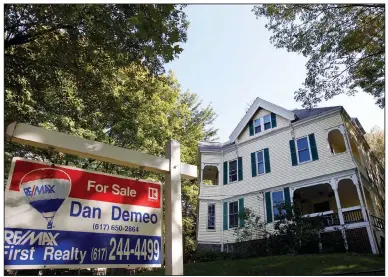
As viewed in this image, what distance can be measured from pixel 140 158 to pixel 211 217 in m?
17.5

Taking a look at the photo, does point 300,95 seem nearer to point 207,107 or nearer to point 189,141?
point 189,141

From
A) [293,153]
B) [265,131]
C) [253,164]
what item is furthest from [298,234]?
[265,131]

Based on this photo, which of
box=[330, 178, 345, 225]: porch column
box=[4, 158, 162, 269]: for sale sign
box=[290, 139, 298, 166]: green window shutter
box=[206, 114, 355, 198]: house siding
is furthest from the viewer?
box=[290, 139, 298, 166]: green window shutter

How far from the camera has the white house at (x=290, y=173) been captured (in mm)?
15938

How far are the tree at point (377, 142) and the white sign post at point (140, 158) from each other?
32.1 meters

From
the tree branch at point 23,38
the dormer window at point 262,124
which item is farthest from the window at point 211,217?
the tree branch at point 23,38

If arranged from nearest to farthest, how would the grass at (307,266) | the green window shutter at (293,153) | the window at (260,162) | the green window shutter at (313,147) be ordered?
the grass at (307,266), the green window shutter at (313,147), the green window shutter at (293,153), the window at (260,162)

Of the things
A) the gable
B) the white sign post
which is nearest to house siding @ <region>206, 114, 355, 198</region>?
the gable

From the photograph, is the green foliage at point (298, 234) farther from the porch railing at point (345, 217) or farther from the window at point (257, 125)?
the window at point (257, 125)

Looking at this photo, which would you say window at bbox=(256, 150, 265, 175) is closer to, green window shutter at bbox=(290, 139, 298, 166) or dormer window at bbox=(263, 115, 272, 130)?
dormer window at bbox=(263, 115, 272, 130)

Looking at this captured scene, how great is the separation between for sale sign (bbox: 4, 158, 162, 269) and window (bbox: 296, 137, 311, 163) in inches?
628

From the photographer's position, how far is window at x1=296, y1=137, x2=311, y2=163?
57.5 feet

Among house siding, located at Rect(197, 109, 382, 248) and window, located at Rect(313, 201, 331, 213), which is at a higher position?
house siding, located at Rect(197, 109, 382, 248)

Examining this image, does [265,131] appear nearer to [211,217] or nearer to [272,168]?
[272,168]
